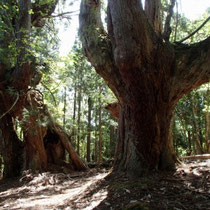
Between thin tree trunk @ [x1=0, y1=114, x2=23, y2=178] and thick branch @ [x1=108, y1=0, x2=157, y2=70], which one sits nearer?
thick branch @ [x1=108, y1=0, x2=157, y2=70]

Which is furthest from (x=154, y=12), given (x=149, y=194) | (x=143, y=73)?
(x=149, y=194)

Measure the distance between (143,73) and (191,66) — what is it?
3.76 ft

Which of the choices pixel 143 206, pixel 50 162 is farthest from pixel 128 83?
pixel 50 162

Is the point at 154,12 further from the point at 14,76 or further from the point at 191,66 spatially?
the point at 14,76

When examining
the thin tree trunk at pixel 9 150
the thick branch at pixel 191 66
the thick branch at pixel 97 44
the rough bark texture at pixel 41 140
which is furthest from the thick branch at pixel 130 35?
the thin tree trunk at pixel 9 150

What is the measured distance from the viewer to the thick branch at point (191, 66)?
4539 mm

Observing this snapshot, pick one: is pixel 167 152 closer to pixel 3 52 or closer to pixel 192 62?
pixel 192 62

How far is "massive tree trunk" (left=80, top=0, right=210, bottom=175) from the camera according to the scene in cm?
430

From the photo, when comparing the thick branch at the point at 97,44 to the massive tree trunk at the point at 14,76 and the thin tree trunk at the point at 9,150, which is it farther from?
the thin tree trunk at the point at 9,150

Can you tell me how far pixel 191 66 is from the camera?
4598mm

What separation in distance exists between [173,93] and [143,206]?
2.77 metres

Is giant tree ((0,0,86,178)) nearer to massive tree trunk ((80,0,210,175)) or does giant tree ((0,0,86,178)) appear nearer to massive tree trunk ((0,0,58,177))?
massive tree trunk ((0,0,58,177))

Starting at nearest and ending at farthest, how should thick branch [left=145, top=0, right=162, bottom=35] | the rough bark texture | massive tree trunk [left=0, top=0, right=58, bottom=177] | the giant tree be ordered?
thick branch [left=145, top=0, right=162, bottom=35]
massive tree trunk [left=0, top=0, right=58, bottom=177]
the giant tree
the rough bark texture

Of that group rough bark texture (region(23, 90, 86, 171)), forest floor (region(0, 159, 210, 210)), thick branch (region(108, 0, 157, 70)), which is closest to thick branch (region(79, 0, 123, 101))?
thick branch (region(108, 0, 157, 70))
